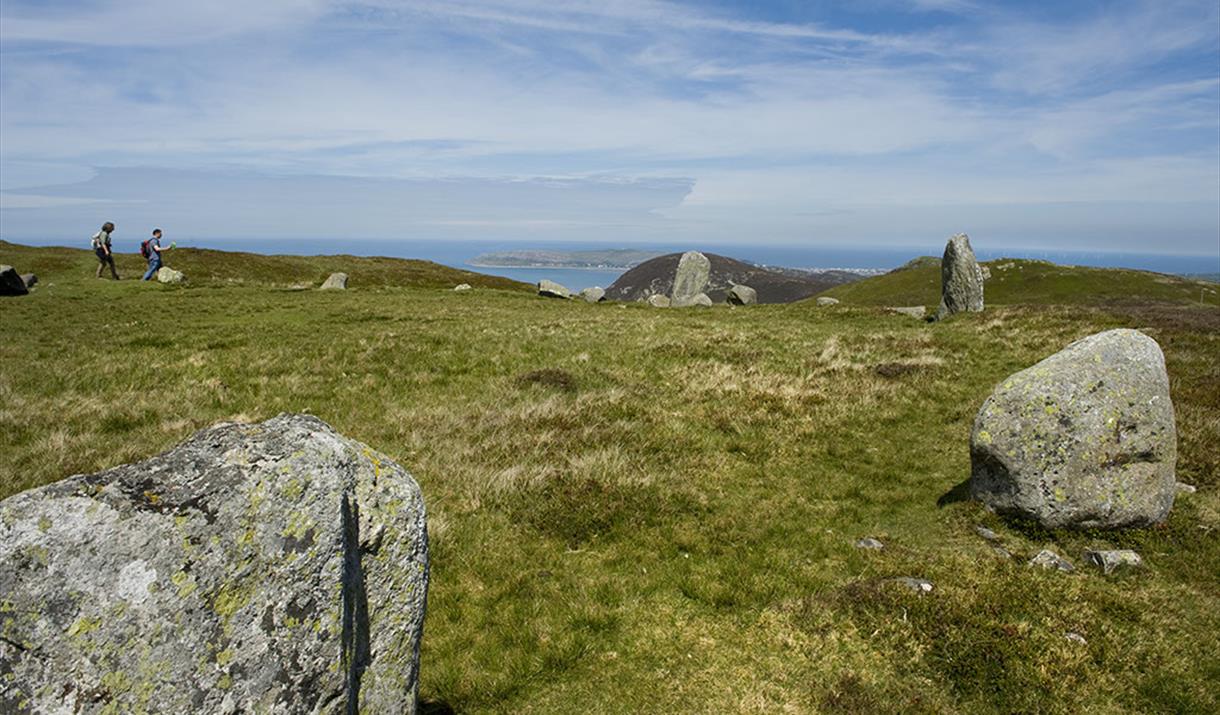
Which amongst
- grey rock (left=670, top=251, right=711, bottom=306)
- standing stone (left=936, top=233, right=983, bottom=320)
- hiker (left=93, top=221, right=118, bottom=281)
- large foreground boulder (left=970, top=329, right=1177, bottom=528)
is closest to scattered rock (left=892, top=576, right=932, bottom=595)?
large foreground boulder (left=970, top=329, right=1177, bottom=528)

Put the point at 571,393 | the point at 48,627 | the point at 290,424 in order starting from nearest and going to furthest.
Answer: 1. the point at 48,627
2. the point at 290,424
3. the point at 571,393

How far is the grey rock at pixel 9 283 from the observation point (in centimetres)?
3465

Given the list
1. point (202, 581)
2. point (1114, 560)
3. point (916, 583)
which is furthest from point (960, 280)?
point (202, 581)

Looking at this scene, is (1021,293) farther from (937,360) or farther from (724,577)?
(724,577)

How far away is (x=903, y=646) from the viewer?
782cm

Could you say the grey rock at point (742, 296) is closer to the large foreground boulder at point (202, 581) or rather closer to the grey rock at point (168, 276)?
the grey rock at point (168, 276)

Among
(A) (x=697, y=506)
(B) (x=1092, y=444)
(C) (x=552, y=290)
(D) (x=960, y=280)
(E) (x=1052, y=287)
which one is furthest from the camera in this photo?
(E) (x=1052, y=287)

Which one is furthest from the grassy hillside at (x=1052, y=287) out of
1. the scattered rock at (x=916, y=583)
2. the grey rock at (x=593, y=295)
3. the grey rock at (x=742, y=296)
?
the scattered rock at (x=916, y=583)

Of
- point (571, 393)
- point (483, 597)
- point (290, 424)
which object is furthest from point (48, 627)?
point (571, 393)

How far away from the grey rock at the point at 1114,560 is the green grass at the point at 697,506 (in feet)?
0.69

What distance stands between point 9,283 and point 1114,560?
4776 cm

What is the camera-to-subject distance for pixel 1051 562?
954cm

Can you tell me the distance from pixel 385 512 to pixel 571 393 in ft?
47.3

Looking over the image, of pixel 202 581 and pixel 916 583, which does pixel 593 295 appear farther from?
pixel 202 581
